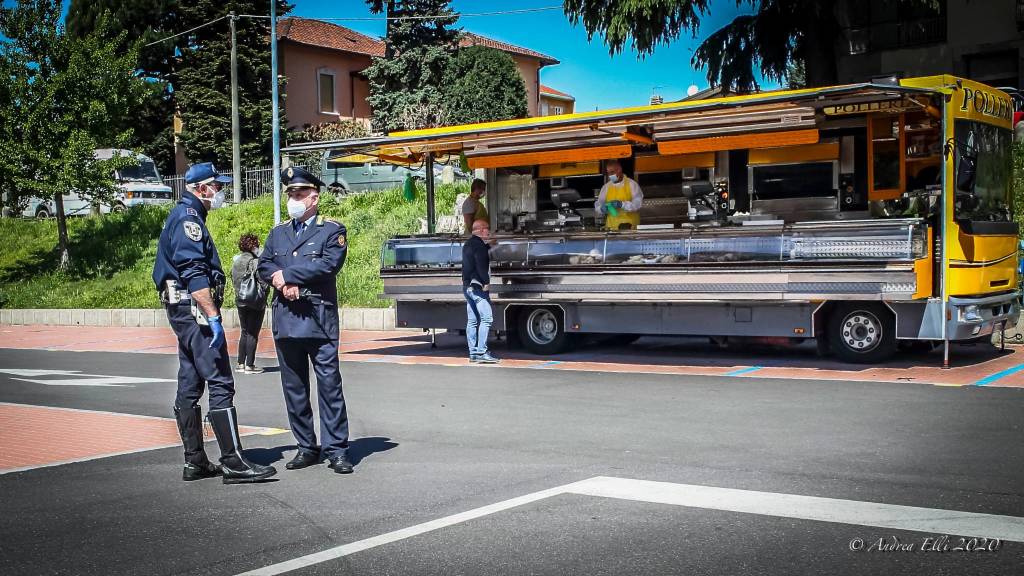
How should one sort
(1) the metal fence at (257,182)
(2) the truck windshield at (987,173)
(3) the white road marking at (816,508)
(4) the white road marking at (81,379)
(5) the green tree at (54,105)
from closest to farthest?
1. (3) the white road marking at (816,508)
2. (2) the truck windshield at (987,173)
3. (4) the white road marking at (81,379)
4. (5) the green tree at (54,105)
5. (1) the metal fence at (257,182)

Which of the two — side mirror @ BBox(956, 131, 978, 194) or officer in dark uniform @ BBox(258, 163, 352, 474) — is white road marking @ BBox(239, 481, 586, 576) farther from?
side mirror @ BBox(956, 131, 978, 194)

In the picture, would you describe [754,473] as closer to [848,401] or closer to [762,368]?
[848,401]

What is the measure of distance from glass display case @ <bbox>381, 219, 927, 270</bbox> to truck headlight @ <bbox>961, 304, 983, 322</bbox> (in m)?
0.80

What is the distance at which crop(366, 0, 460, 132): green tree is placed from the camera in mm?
40938

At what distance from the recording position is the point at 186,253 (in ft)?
22.3

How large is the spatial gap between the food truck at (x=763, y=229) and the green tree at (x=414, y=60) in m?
23.8

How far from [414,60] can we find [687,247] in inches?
1164

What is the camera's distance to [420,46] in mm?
41406

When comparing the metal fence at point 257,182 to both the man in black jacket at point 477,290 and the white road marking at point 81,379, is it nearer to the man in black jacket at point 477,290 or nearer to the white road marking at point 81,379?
the white road marking at point 81,379

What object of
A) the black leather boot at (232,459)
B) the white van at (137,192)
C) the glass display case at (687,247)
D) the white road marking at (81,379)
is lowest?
the white road marking at (81,379)

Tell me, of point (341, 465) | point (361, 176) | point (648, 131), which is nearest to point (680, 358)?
point (648, 131)

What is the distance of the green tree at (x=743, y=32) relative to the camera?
74.2 ft

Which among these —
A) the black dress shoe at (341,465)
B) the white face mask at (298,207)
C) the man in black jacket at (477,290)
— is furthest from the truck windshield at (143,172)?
the black dress shoe at (341,465)

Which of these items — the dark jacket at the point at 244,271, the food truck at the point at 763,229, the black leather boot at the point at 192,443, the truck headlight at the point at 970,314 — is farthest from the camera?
the dark jacket at the point at 244,271
